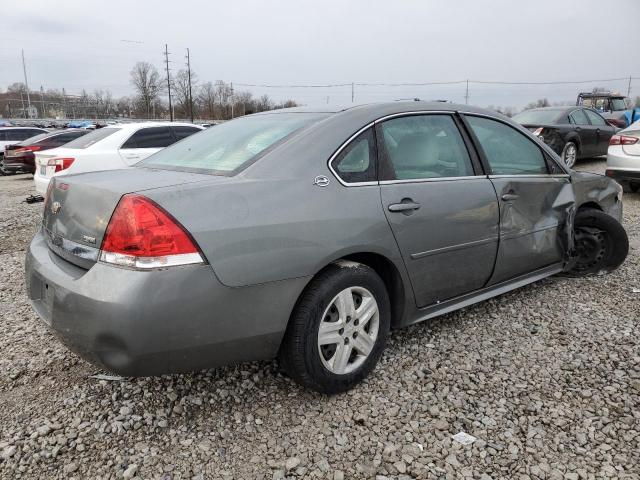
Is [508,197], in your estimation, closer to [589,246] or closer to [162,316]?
[589,246]

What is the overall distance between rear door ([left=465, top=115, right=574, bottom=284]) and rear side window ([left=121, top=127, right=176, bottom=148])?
644 centimetres

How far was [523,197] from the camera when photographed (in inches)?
135

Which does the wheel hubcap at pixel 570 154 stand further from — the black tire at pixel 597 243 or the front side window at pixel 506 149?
the front side window at pixel 506 149

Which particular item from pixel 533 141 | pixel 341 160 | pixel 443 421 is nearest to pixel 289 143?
pixel 341 160

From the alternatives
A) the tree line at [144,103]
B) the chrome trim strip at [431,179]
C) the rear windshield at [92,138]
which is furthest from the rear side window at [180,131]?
the tree line at [144,103]

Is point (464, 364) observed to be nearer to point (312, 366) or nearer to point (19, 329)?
point (312, 366)

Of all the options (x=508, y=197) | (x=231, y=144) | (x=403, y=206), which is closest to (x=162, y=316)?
(x=231, y=144)

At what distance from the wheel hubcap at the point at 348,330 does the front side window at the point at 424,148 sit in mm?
713

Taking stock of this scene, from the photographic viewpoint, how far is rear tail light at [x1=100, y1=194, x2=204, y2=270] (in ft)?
6.45

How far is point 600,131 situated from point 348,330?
11.7m

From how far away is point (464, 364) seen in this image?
2.89 m

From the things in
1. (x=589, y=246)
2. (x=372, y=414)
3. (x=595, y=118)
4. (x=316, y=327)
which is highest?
(x=595, y=118)

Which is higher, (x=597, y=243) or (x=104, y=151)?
(x=104, y=151)

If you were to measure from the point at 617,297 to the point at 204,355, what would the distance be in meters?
3.34
